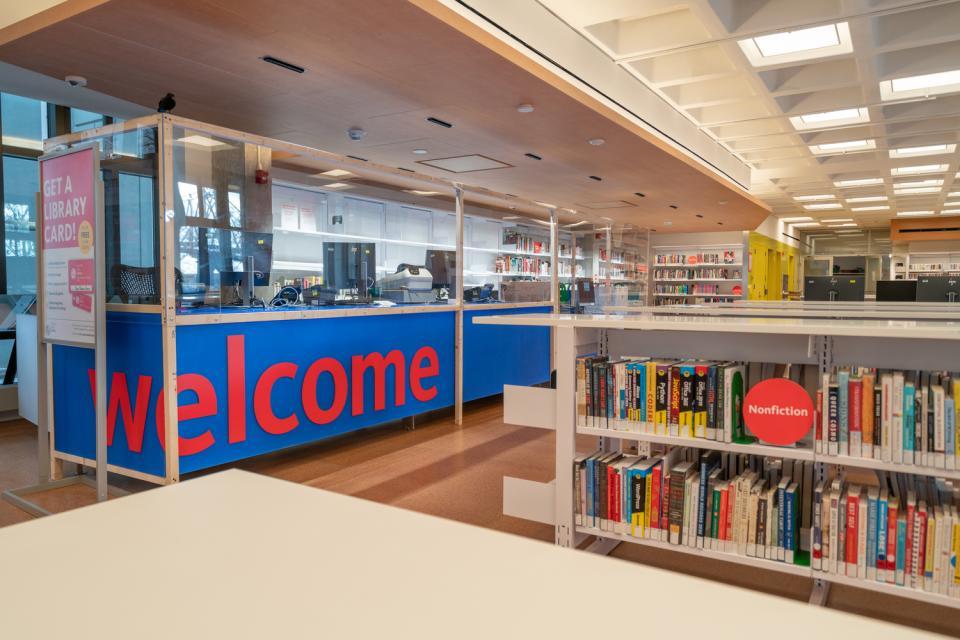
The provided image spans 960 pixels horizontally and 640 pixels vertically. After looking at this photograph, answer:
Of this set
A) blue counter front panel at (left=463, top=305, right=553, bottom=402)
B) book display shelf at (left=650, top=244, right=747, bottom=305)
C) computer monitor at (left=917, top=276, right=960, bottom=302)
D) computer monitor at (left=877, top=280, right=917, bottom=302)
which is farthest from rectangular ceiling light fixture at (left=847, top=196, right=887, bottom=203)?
blue counter front panel at (left=463, top=305, right=553, bottom=402)

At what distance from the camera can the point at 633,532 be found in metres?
2.75

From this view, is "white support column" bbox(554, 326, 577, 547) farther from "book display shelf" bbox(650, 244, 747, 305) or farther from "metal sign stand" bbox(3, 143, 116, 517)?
"book display shelf" bbox(650, 244, 747, 305)

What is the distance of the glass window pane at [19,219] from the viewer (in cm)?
653

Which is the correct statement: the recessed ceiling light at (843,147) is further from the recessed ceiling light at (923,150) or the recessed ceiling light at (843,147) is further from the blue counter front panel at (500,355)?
the blue counter front panel at (500,355)

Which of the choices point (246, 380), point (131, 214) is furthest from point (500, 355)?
point (131, 214)

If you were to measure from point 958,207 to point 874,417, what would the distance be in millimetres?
16576

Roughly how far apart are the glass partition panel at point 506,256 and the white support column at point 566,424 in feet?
13.1

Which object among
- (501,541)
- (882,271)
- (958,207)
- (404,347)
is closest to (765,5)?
(404,347)

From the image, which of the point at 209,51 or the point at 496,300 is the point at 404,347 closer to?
the point at 496,300

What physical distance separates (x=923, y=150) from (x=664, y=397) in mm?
9233

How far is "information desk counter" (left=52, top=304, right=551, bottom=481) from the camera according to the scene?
378cm

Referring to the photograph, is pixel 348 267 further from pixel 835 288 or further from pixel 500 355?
pixel 835 288

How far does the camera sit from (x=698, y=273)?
50.9 ft

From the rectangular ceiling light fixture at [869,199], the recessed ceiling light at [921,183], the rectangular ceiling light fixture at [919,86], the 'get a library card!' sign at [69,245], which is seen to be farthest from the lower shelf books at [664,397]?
the rectangular ceiling light fixture at [869,199]
